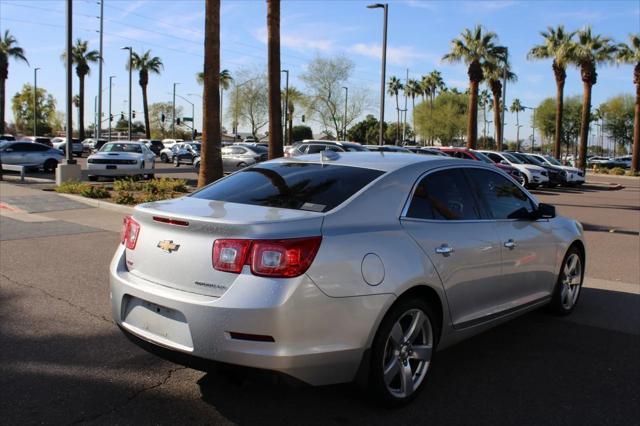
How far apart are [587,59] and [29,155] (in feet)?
113

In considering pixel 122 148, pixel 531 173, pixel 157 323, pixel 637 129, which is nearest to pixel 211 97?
pixel 122 148

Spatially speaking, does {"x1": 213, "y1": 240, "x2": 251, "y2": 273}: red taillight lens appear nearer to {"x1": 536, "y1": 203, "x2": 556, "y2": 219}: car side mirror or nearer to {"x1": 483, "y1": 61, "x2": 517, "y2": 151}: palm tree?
{"x1": 536, "y1": 203, "x2": 556, "y2": 219}: car side mirror

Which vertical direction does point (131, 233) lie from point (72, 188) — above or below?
above

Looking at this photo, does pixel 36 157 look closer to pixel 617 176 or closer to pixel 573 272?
pixel 573 272

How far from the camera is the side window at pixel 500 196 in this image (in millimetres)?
4881

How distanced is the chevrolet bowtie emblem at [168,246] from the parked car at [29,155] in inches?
948

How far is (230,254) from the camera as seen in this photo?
3.36 metres

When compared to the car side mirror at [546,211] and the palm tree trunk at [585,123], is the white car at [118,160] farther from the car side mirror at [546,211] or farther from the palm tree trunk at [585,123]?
the palm tree trunk at [585,123]

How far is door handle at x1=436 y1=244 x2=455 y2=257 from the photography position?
4.05m

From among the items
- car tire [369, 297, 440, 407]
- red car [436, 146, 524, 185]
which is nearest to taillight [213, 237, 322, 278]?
car tire [369, 297, 440, 407]

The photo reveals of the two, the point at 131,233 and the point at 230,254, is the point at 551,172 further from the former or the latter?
the point at 230,254

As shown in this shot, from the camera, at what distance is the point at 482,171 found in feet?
16.5

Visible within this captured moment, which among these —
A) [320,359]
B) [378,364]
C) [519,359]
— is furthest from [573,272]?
[320,359]

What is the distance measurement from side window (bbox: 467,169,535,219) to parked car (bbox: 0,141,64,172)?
24.2m
